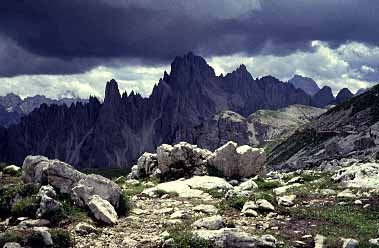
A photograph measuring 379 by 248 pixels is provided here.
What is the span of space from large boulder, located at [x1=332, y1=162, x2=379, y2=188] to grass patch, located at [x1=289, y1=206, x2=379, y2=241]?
9237 millimetres

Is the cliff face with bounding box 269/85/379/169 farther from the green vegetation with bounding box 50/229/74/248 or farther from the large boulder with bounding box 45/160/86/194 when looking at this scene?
the green vegetation with bounding box 50/229/74/248

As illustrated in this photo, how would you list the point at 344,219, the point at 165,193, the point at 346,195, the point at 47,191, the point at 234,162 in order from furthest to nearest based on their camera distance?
1. the point at 234,162
2. the point at 165,193
3. the point at 346,195
4. the point at 47,191
5. the point at 344,219

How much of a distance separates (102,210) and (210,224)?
6.31 m

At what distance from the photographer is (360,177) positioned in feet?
130

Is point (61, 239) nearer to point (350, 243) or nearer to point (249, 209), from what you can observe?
point (249, 209)

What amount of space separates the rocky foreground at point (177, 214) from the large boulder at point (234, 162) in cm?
762

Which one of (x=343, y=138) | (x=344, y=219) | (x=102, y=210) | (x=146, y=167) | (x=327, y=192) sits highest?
(x=343, y=138)

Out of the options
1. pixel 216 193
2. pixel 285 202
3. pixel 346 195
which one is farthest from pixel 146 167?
pixel 346 195

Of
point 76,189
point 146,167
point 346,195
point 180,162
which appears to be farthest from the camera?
point 146,167

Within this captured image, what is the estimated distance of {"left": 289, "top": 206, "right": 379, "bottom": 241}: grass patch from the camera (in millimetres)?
22953

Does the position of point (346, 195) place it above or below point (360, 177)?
below

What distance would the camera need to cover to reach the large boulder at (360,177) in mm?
37203

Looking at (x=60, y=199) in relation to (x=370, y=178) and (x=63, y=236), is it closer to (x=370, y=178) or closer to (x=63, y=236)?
(x=63, y=236)

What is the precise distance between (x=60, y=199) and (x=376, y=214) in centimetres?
1871
